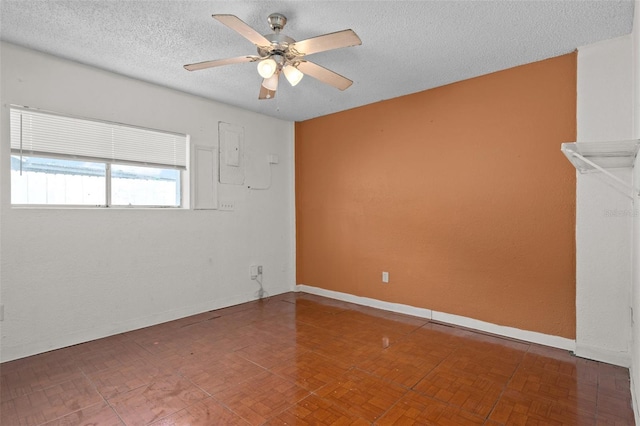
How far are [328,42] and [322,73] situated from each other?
0.46m

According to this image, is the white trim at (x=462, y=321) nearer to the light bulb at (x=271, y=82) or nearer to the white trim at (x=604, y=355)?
the white trim at (x=604, y=355)

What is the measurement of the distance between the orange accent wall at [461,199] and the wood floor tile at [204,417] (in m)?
2.48

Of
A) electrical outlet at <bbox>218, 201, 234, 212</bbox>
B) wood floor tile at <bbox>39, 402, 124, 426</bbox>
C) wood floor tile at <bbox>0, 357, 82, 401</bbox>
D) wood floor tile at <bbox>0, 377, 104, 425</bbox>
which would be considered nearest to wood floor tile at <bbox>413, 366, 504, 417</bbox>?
wood floor tile at <bbox>39, 402, 124, 426</bbox>

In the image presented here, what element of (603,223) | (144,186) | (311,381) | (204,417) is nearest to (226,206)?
(144,186)

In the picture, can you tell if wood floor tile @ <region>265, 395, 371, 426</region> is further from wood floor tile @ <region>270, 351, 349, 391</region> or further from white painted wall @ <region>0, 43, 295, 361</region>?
white painted wall @ <region>0, 43, 295, 361</region>

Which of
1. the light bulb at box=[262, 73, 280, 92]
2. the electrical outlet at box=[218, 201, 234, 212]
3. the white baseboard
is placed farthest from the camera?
the electrical outlet at box=[218, 201, 234, 212]

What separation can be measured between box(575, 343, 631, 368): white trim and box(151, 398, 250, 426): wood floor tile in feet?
8.81

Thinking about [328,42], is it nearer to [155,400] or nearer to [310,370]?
[310,370]

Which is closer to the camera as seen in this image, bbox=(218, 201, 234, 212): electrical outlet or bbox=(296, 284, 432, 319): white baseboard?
bbox=(296, 284, 432, 319): white baseboard

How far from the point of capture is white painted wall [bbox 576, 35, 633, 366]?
2584mm

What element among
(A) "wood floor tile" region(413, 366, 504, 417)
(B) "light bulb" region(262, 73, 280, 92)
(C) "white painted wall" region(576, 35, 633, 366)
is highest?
Result: (B) "light bulb" region(262, 73, 280, 92)

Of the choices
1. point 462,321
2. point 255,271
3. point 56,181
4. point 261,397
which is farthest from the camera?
point 255,271

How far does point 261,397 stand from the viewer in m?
2.20

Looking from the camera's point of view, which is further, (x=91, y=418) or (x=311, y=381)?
(x=311, y=381)
